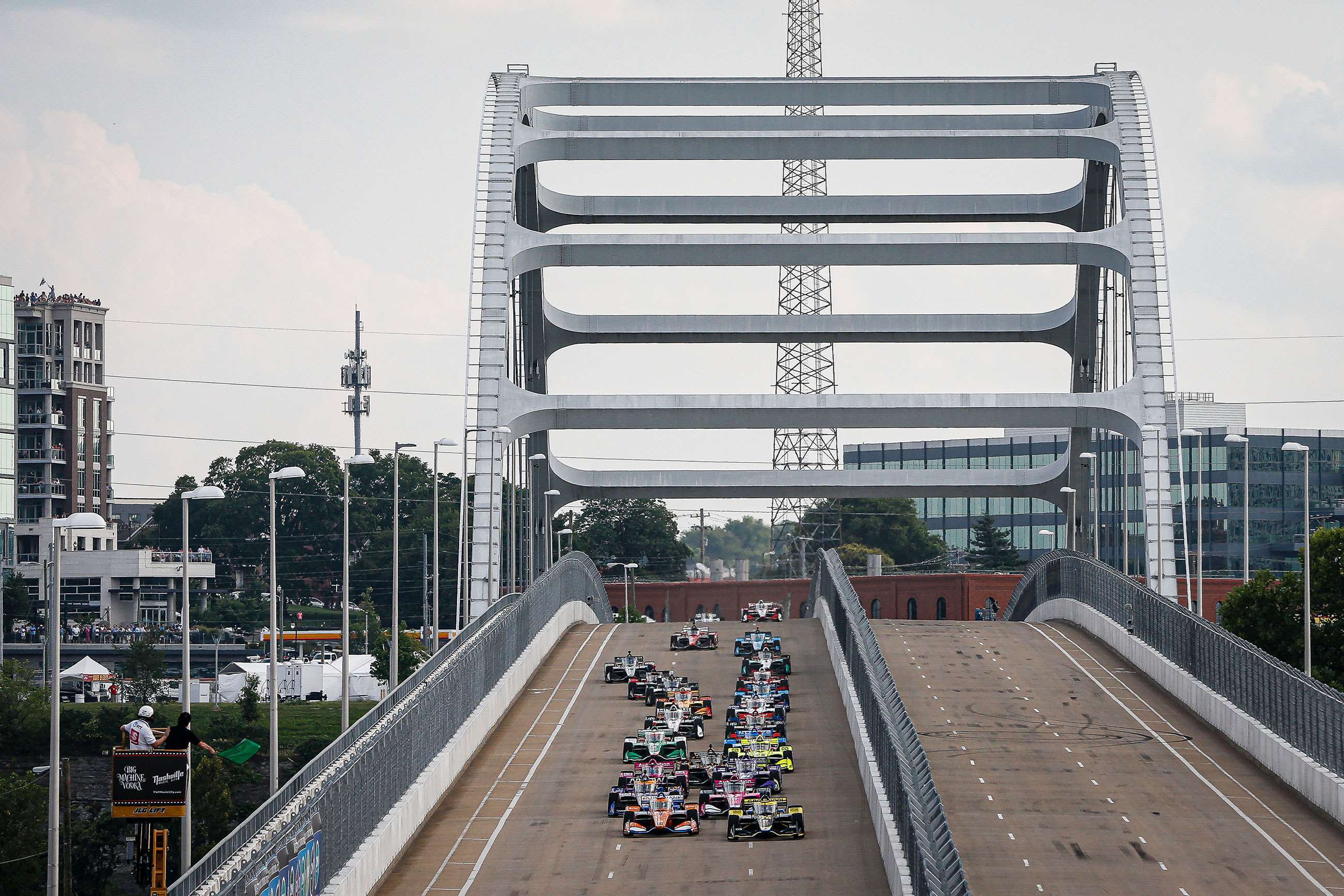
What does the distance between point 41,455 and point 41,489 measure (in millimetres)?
3240

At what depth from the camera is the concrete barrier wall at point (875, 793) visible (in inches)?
1241

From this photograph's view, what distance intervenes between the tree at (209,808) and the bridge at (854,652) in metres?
16.0

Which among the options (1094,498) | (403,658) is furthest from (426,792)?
(403,658)

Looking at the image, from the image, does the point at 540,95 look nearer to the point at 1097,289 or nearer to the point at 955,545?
the point at 1097,289


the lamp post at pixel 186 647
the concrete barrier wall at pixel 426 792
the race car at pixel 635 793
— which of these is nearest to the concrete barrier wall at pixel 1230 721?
the race car at pixel 635 793

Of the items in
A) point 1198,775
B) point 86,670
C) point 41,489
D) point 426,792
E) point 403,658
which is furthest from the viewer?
point 41,489

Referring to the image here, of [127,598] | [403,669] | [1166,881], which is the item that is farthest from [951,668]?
[127,598]

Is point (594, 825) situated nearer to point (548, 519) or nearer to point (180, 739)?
point (180, 739)

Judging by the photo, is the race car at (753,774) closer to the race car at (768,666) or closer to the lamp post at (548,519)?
the race car at (768,666)

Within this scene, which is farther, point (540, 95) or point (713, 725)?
point (540, 95)

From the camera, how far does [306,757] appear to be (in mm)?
96750

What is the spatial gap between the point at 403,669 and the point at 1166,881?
3521 inches

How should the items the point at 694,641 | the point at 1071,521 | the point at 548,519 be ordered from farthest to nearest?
1. the point at 548,519
2. the point at 1071,521
3. the point at 694,641

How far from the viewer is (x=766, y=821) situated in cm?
3756
